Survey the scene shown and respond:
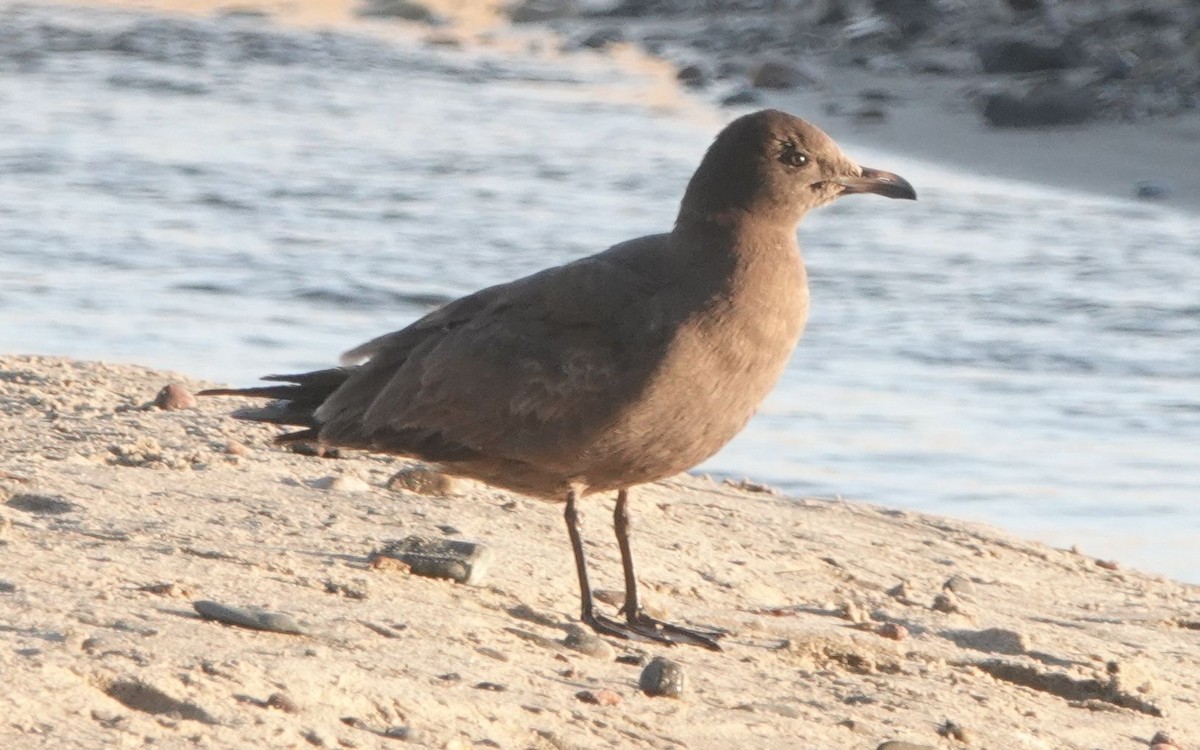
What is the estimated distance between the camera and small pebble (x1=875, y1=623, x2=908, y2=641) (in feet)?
15.5

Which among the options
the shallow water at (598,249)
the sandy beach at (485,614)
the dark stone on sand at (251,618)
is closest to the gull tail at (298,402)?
the sandy beach at (485,614)

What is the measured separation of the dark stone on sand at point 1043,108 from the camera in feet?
45.9

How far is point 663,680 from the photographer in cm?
392

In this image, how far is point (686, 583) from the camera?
5121 millimetres

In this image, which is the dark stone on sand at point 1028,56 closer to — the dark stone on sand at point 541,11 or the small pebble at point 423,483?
the dark stone on sand at point 541,11

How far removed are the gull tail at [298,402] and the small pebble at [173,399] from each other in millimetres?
1109

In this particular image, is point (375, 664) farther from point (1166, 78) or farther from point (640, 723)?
point (1166, 78)

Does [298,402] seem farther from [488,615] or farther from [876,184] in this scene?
[876,184]

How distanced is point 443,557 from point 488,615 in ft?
0.92

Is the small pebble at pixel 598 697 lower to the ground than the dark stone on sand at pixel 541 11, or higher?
lower

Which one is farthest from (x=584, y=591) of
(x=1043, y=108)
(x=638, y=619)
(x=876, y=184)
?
(x=1043, y=108)

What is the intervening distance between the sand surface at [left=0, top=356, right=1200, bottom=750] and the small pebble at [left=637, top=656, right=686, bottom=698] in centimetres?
2

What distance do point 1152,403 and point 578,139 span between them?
8585 mm

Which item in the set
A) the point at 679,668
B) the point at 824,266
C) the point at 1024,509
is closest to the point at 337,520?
the point at 679,668
